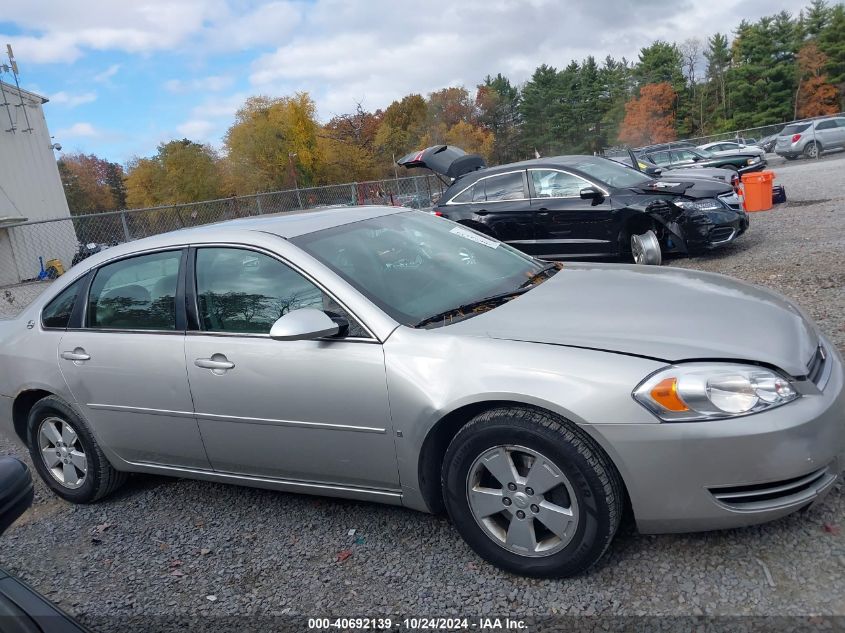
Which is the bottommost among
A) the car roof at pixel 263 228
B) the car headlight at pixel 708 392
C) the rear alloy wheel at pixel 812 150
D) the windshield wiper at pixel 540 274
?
the rear alloy wheel at pixel 812 150

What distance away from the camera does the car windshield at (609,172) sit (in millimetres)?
8977

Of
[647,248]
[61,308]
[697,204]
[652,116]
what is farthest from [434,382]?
[652,116]

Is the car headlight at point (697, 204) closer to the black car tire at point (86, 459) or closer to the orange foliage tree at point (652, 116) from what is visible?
the black car tire at point (86, 459)

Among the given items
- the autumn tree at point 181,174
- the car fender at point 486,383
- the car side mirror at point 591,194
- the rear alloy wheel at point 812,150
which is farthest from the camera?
the autumn tree at point 181,174

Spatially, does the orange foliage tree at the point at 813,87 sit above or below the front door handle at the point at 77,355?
above

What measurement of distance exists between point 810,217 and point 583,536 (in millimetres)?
10668

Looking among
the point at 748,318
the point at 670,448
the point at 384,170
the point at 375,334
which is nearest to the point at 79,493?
the point at 375,334

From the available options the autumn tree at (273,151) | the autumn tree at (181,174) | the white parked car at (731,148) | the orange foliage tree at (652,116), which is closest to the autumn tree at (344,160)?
the autumn tree at (273,151)

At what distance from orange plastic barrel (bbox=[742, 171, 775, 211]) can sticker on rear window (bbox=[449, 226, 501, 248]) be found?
36.1 ft

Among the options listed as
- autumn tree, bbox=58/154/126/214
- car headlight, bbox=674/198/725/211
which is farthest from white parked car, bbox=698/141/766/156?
autumn tree, bbox=58/154/126/214

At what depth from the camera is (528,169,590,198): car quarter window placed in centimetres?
905

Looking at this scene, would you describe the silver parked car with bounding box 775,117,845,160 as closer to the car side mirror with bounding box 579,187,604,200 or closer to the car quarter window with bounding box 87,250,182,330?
the car side mirror with bounding box 579,187,604,200

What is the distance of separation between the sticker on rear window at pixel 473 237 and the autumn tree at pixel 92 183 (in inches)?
3066

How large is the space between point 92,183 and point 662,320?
93.4 m
